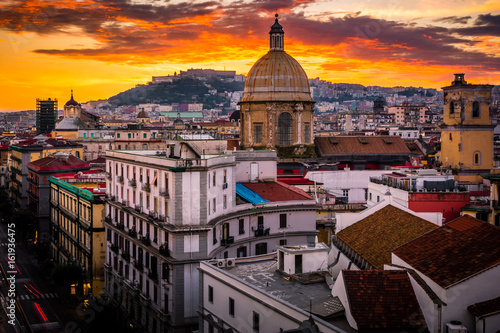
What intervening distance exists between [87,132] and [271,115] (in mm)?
71402

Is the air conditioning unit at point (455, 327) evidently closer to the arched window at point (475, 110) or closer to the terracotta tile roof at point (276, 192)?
the terracotta tile roof at point (276, 192)

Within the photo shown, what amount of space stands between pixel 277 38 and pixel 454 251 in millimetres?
53768

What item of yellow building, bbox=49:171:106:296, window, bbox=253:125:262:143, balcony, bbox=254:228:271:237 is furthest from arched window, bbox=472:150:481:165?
yellow building, bbox=49:171:106:296

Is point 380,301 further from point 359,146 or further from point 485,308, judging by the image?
point 359,146

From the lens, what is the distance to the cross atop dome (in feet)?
246

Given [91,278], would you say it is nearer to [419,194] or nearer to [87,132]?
[419,194]

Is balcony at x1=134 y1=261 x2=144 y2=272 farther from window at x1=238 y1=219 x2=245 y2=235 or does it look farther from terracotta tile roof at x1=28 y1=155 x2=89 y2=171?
terracotta tile roof at x1=28 y1=155 x2=89 y2=171

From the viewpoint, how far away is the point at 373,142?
79625 millimetres

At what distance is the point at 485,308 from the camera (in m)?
22.1

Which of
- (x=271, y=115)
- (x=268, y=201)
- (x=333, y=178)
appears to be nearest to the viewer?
(x=268, y=201)

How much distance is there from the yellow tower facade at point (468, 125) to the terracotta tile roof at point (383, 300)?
34.8 meters

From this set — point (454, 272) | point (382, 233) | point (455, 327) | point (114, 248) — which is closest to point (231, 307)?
point (382, 233)

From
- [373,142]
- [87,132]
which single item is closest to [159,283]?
[373,142]

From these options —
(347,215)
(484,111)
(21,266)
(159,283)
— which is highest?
(484,111)
